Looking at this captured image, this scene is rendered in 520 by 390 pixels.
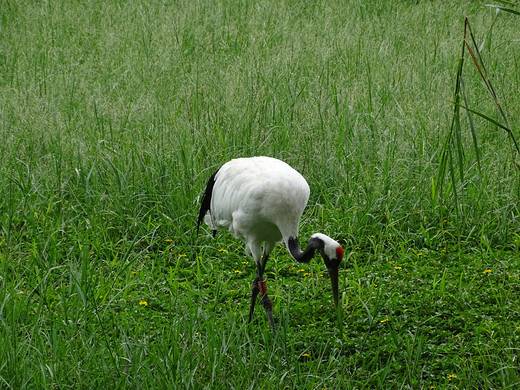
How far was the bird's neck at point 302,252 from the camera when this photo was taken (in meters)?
4.25

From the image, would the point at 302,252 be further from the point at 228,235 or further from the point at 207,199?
the point at 228,235

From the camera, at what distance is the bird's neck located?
14.0 ft

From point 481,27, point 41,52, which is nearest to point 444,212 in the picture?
point 481,27

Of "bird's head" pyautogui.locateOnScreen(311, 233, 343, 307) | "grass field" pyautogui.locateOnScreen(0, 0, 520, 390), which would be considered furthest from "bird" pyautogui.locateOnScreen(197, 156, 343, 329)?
"grass field" pyautogui.locateOnScreen(0, 0, 520, 390)

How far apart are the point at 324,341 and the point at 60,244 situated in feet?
6.71

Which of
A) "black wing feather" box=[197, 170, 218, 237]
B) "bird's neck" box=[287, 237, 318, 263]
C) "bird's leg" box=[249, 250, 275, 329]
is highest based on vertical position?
"bird's neck" box=[287, 237, 318, 263]

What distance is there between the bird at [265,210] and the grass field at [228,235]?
0.34m

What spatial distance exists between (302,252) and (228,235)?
4.66 feet

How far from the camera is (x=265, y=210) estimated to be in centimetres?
441

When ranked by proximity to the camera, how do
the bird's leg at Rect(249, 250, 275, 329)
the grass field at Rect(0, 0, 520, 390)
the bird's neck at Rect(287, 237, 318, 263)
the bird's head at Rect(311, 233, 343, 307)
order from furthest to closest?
the bird's leg at Rect(249, 250, 275, 329)
the bird's neck at Rect(287, 237, 318, 263)
the bird's head at Rect(311, 233, 343, 307)
the grass field at Rect(0, 0, 520, 390)

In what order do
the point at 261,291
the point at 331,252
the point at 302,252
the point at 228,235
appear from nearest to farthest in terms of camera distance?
the point at 331,252 < the point at 302,252 < the point at 261,291 < the point at 228,235

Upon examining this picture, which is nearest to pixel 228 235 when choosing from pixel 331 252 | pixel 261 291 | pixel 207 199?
pixel 207 199

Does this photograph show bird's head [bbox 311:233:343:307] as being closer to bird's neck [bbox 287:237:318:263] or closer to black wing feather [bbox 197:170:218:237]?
bird's neck [bbox 287:237:318:263]

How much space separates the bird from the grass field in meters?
0.34
